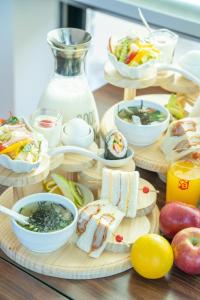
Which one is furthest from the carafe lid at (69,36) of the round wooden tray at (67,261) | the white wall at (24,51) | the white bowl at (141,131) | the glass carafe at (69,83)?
the white wall at (24,51)

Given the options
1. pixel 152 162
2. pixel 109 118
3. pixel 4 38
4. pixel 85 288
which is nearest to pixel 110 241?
pixel 85 288

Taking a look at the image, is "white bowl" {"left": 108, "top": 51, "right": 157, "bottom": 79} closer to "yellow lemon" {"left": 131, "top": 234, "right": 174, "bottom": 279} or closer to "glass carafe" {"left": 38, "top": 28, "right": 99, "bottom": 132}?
"glass carafe" {"left": 38, "top": 28, "right": 99, "bottom": 132}

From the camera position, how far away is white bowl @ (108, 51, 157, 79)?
1170 millimetres

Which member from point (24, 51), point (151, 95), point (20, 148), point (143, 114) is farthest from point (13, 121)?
point (24, 51)

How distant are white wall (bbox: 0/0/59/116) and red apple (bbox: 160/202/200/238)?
1.19 metres

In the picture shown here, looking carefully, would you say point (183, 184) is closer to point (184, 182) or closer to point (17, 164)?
point (184, 182)

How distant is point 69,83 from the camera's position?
1174 millimetres

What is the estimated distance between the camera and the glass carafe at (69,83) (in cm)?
115

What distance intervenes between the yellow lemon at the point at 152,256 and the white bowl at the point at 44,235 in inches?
4.7

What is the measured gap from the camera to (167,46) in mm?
1293

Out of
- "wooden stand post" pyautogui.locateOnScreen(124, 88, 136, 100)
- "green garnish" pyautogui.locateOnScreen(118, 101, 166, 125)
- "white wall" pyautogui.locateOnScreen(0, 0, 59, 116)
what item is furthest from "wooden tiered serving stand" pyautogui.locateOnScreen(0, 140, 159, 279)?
"white wall" pyautogui.locateOnScreen(0, 0, 59, 116)

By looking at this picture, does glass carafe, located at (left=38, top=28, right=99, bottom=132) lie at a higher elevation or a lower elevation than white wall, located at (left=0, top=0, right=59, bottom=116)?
higher

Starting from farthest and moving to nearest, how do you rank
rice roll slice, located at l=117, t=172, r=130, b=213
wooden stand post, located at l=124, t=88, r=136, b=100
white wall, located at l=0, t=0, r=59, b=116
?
white wall, located at l=0, t=0, r=59, b=116 → wooden stand post, located at l=124, t=88, r=136, b=100 → rice roll slice, located at l=117, t=172, r=130, b=213

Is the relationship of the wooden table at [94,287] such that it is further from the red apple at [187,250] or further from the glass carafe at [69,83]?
A: the glass carafe at [69,83]
